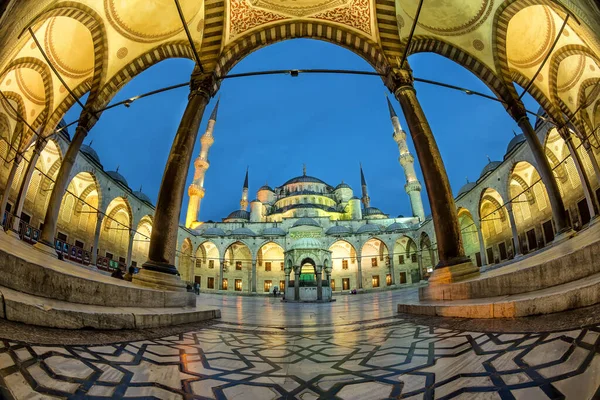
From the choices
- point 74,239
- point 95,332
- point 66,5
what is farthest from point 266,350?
point 74,239

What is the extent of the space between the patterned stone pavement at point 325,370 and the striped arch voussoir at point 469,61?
8.75 meters

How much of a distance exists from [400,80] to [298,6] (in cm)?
424

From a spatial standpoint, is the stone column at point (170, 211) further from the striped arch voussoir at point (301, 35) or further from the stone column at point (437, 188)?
the stone column at point (437, 188)

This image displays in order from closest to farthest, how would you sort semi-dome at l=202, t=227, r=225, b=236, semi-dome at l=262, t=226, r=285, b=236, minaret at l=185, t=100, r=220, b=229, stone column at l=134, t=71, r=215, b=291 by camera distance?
stone column at l=134, t=71, r=215, b=291, semi-dome at l=202, t=227, r=225, b=236, semi-dome at l=262, t=226, r=285, b=236, minaret at l=185, t=100, r=220, b=229

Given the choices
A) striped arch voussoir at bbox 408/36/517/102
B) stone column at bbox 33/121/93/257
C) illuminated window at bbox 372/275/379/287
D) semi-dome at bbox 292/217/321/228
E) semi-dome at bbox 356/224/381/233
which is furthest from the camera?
illuminated window at bbox 372/275/379/287

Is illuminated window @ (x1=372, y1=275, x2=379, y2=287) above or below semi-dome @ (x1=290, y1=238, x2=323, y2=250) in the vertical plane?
below

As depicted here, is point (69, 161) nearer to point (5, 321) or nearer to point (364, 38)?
point (5, 321)

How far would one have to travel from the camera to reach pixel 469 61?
8.68 metres

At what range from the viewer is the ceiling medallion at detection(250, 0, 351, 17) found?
27.4ft

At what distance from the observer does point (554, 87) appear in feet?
31.4

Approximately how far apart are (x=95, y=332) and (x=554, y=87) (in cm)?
1368

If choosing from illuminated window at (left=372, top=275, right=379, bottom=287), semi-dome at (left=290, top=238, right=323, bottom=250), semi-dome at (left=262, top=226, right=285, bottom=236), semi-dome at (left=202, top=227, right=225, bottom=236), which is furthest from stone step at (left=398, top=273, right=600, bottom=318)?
illuminated window at (left=372, top=275, right=379, bottom=287)

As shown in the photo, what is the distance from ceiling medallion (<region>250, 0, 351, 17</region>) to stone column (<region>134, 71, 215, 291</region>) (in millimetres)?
4058

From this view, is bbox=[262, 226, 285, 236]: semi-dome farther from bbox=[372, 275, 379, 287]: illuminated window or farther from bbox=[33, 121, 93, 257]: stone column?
bbox=[33, 121, 93, 257]: stone column
